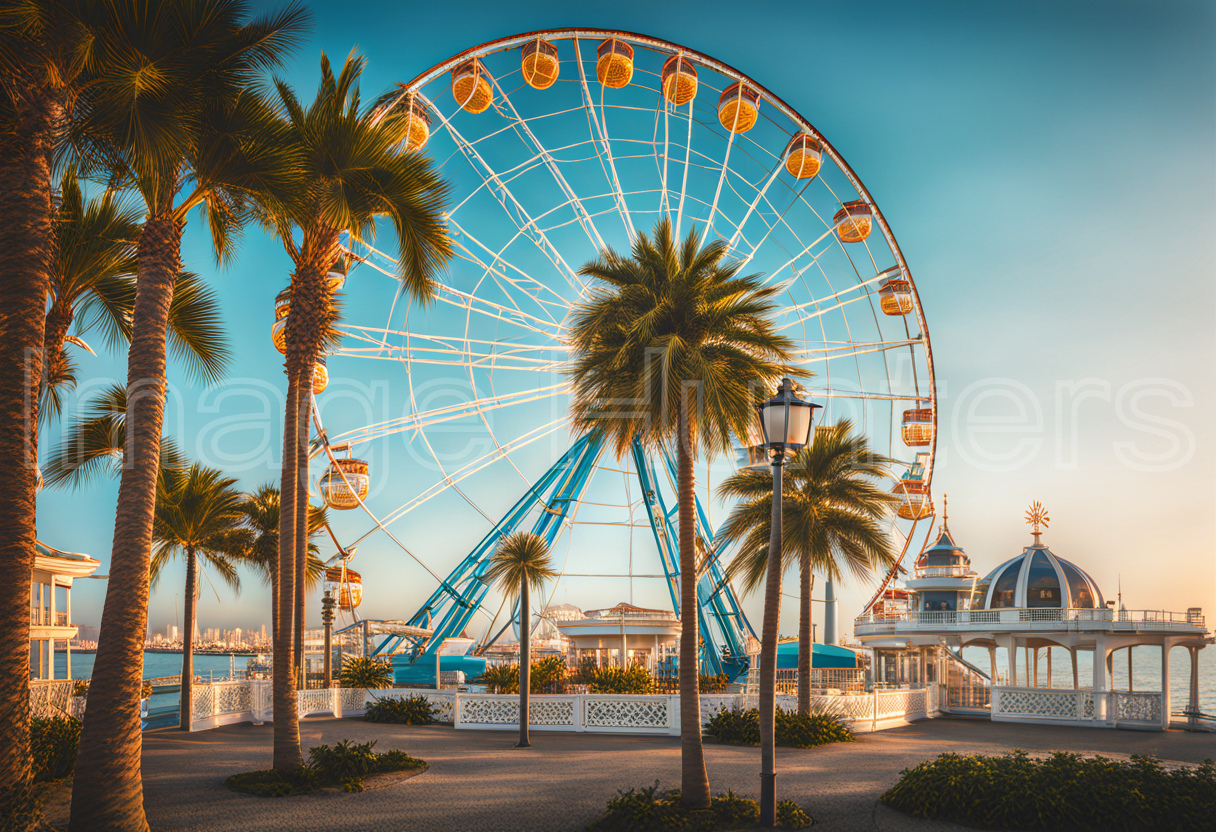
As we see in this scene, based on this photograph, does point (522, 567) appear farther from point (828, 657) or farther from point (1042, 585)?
point (1042, 585)

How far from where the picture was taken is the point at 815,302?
22172 mm

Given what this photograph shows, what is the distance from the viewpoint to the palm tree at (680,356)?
32.8 ft

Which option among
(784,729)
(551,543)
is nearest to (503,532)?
(551,543)

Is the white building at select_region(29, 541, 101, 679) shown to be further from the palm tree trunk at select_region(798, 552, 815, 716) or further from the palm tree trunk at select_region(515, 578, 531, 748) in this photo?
the palm tree trunk at select_region(798, 552, 815, 716)

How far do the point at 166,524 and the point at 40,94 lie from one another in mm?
12144

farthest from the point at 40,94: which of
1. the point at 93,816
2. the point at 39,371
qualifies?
the point at 93,816

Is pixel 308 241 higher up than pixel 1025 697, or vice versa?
pixel 308 241

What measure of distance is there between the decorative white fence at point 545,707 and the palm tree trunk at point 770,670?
7683mm

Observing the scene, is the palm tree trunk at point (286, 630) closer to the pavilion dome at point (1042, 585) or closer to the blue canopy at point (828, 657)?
the blue canopy at point (828, 657)

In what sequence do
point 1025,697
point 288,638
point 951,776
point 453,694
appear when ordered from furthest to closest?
point 1025,697, point 453,694, point 288,638, point 951,776

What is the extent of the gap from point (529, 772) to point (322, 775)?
2.91 metres

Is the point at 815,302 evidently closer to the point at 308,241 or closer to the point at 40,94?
the point at 308,241

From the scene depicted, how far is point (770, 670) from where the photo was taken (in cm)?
921

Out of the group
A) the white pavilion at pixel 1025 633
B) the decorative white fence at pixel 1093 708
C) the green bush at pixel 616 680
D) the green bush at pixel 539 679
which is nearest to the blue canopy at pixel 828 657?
the white pavilion at pixel 1025 633
